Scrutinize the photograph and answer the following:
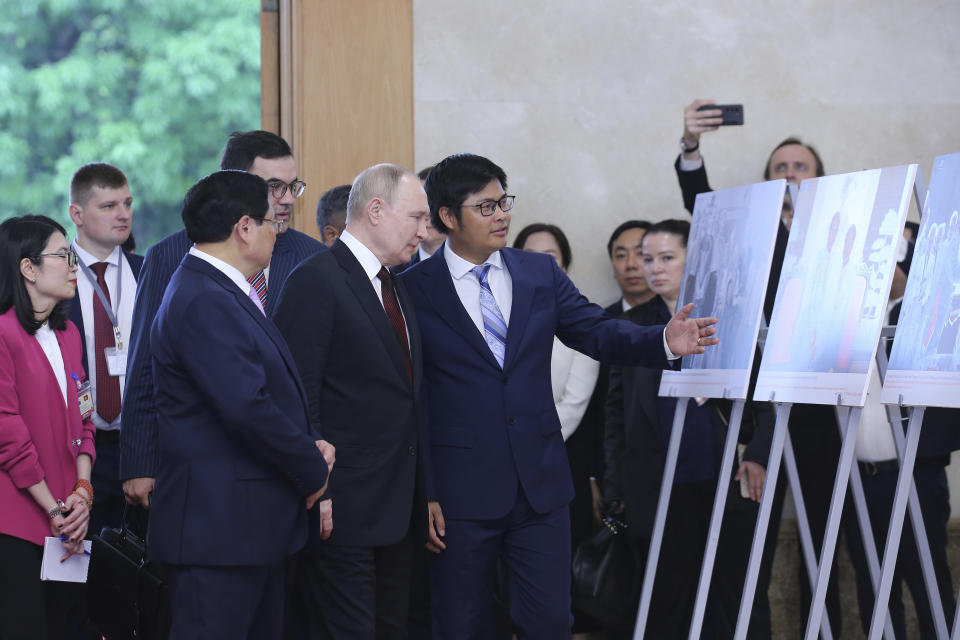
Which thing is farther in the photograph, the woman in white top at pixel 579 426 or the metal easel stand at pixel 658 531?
the woman in white top at pixel 579 426

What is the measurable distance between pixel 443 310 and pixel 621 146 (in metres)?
2.13

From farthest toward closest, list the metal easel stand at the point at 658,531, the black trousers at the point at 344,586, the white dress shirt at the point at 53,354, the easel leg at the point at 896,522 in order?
1. the metal easel stand at the point at 658,531
2. the white dress shirt at the point at 53,354
3. the easel leg at the point at 896,522
4. the black trousers at the point at 344,586

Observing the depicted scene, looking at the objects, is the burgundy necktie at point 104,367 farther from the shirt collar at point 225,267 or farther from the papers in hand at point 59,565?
the shirt collar at point 225,267

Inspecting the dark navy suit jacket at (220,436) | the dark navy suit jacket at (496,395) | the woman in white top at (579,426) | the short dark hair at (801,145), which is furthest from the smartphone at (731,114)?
the dark navy suit jacket at (220,436)

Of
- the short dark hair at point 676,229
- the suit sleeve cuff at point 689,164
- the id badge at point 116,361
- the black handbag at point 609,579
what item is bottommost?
the black handbag at point 609,579

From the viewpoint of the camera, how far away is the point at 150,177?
179 inches

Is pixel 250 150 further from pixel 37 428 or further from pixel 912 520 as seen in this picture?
pixel 912 520

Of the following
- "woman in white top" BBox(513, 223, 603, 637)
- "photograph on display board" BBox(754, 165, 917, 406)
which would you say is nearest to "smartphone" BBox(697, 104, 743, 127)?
"photograph on display board" BBox(754, 165, 917, 406)

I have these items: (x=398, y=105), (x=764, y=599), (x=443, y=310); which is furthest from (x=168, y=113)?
(x=764, y=599)

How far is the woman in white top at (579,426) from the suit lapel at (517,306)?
1.05 m

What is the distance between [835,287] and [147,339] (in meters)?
1.97

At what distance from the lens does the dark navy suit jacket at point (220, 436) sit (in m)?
2.33

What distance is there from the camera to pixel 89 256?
12.5 ft

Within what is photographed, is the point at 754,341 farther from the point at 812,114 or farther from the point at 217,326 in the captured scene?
the point at 812,114
